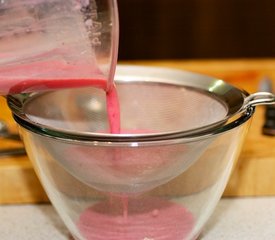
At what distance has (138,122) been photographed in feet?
3.21

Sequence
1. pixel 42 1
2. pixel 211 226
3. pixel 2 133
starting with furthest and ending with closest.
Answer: pixel 2 133
pixel 211 226
pixel 42 1

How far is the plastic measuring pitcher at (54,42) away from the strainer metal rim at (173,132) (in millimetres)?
54

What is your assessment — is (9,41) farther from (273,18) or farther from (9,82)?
(273,18)

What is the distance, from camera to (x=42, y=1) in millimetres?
710

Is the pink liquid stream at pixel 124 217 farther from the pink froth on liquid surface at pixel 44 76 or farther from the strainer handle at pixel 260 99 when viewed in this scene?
the strainer handle at pixel 260 99

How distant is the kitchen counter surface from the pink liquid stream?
7cm

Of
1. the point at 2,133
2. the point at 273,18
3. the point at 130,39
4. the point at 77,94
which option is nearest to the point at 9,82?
the point at 77,94

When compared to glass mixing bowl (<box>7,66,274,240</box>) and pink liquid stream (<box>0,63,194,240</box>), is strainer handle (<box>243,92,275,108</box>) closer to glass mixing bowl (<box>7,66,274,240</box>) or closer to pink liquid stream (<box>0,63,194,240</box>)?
glass mixing bowl (<box>7,66,274,240</box>)

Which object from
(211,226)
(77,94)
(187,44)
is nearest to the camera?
(211,226)

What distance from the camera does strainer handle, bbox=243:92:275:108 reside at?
0.74 meters

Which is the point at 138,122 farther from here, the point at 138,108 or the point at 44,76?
the point at 44,76

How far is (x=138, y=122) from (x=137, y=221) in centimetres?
27

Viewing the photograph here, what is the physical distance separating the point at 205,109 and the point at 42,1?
31 cm

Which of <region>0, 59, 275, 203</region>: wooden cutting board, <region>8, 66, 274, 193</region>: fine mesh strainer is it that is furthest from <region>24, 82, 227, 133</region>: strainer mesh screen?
<region>0, 59, 275, 203</region>: wooden cutting board
